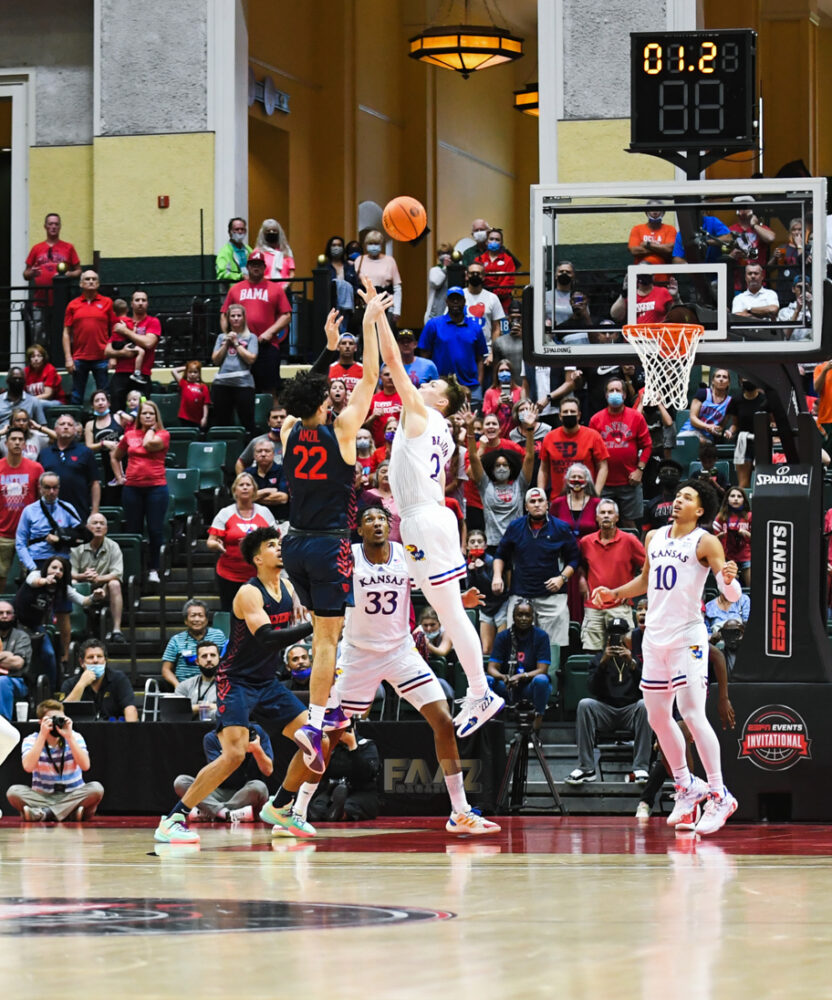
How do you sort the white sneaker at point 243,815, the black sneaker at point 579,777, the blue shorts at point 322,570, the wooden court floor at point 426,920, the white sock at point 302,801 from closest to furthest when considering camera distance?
the wooden court floor at point 426,920 < the blue shorts at point 322,570 < the white sock at point 302,801 < the white sneaker at point 243,815 < the black sneaker at point 579,777

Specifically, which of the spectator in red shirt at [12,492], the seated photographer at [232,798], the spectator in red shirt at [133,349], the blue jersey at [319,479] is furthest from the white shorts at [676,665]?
the spectator in red shirt at [133,349]

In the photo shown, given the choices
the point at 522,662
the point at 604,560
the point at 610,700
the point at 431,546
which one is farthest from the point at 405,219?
the point at 431,546

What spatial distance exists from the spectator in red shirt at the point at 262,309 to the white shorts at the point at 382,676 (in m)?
8.96

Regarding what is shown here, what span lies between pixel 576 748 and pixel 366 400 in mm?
5328

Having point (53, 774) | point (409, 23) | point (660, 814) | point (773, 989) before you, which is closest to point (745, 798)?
point (660, 814)

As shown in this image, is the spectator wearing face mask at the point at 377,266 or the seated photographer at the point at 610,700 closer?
the seated photographer at the point at 610,700

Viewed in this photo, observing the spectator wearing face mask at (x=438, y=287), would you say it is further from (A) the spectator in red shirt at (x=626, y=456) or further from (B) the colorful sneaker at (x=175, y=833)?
(B) the colorful sneaker at (x=175, y=833)

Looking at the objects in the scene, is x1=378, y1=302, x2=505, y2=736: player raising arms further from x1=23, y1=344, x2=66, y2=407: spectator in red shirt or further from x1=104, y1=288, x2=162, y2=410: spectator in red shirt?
x1=23, y1=344, x2=66, y2=407: spectator in red shirt

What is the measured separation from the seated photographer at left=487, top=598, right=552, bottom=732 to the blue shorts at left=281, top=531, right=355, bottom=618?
4.13m

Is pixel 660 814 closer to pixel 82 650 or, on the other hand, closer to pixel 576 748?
pixel 576 748

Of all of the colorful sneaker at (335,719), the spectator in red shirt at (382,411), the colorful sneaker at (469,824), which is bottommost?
the colorful sneaker at (469,824)

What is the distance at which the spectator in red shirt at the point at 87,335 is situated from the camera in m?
20.0

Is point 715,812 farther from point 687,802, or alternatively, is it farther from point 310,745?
point 310,745

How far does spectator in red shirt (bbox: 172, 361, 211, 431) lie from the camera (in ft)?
64.0
